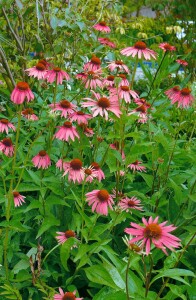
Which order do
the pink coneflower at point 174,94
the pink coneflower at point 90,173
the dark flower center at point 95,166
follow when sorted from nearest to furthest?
the pink coneflower at point 90,173, the dark flower center at point 95,166, the pink coneflower at point 174,94

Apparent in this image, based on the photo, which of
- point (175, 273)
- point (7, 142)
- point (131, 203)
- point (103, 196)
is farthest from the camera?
point (7, 142)

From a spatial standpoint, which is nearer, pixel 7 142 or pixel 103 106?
pixel 103 106

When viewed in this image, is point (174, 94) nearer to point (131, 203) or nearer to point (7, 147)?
point (131, 203)

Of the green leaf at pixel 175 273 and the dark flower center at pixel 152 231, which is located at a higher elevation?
the dark flower center at pixel 152 231

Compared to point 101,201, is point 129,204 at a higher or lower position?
lower

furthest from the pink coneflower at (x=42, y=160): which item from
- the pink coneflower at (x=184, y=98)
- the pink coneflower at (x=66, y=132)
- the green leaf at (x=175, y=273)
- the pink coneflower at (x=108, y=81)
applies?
the green leaf at (x=175, y=273)

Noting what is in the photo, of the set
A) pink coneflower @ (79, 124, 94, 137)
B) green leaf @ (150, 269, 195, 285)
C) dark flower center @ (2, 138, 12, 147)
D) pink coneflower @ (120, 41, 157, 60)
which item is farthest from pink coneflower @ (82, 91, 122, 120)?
green leaf @ (150, 269, 195, 285)

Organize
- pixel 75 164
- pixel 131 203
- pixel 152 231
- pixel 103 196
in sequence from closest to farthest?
pixel 152 231 < pixel 103 196 < pixel 75 164 < pixel 131 203

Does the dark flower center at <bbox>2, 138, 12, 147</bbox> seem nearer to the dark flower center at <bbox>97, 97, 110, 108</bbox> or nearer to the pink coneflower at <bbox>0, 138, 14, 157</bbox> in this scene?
the pink coneflower at <bbox>0, 138, 14, 157</bbox>

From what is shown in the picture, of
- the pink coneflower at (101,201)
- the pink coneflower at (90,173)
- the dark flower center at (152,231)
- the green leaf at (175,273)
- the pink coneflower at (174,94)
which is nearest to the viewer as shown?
the dark flower center at (152,231)

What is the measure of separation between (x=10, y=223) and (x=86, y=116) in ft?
1.40

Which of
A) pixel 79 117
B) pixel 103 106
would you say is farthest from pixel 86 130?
pixel 103 106

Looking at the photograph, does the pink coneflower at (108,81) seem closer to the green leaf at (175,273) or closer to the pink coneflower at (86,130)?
the pink coneflower at (86,130)

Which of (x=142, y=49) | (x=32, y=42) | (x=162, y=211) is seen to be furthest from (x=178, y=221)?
(x=32, y=42)
